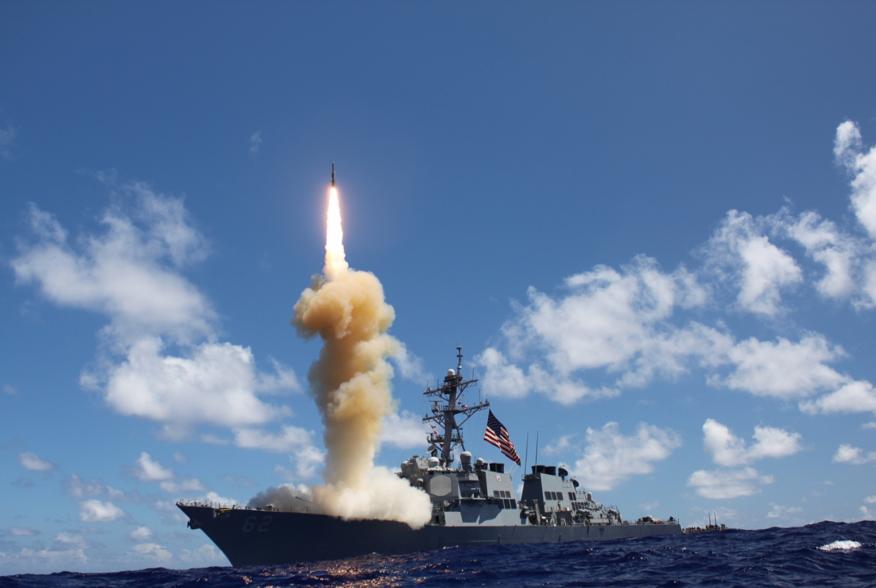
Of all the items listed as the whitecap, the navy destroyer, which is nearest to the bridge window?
the navy destroyer

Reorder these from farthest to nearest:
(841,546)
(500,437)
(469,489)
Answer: (500,437), (469,489), (841,546)

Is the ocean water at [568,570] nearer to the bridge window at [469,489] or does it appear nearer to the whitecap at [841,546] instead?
the whitecap at [841,546]

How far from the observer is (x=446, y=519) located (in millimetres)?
31859

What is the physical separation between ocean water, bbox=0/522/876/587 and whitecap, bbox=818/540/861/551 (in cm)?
3

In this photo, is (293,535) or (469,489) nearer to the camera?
(293,535)

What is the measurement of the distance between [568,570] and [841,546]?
1171 centimetres

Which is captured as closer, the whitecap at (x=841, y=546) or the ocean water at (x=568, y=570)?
the ocean water at (x=568, y=570)

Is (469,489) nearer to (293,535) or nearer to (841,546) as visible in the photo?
(293,535)

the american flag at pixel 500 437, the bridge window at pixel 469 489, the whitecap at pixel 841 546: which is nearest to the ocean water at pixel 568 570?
the whitecap at pixel 841 546

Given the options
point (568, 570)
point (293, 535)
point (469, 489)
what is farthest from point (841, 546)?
point (293, 535)

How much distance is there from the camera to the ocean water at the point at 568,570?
1853 cm

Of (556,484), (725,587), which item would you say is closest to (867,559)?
(725,587)

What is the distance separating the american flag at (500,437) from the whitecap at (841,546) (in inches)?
625

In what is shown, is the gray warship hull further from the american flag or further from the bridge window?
the american flag
